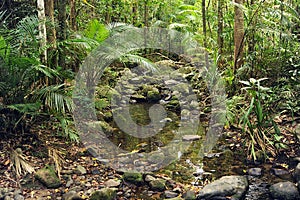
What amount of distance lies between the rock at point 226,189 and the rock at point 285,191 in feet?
0.93

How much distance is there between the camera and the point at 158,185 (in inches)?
140

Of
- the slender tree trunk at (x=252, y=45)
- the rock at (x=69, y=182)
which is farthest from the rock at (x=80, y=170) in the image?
the slender tree trunk at (x=252, y=45)

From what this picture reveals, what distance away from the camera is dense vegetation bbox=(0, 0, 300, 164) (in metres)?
3.89

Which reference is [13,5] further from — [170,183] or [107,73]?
[170,183]

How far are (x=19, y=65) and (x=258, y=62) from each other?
3.62 meters

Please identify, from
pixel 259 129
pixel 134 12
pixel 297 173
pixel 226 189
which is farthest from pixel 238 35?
pixel 134 12

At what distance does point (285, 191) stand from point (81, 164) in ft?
7.51

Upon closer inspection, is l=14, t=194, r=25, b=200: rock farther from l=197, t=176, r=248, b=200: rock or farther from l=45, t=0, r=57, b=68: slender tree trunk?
l=45, t=0, r=57, b=68: slender tree trunk

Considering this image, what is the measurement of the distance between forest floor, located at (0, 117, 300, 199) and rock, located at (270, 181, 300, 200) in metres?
0.24

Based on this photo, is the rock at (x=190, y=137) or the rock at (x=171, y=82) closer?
the rock at (x=190, y=137)

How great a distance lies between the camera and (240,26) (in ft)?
19.2

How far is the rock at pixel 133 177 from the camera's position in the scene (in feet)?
11.9

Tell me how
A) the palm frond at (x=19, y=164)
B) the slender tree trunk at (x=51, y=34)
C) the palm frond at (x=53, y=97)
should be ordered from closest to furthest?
1. the palm frond at (x=19, y=164)
2. the palm frond at (x=53, y=97)
3. the slender tree trunk at (x=51, y=34)

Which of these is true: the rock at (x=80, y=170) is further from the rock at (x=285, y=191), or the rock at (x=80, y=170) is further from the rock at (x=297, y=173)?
the rock at (x=297, y=173)
